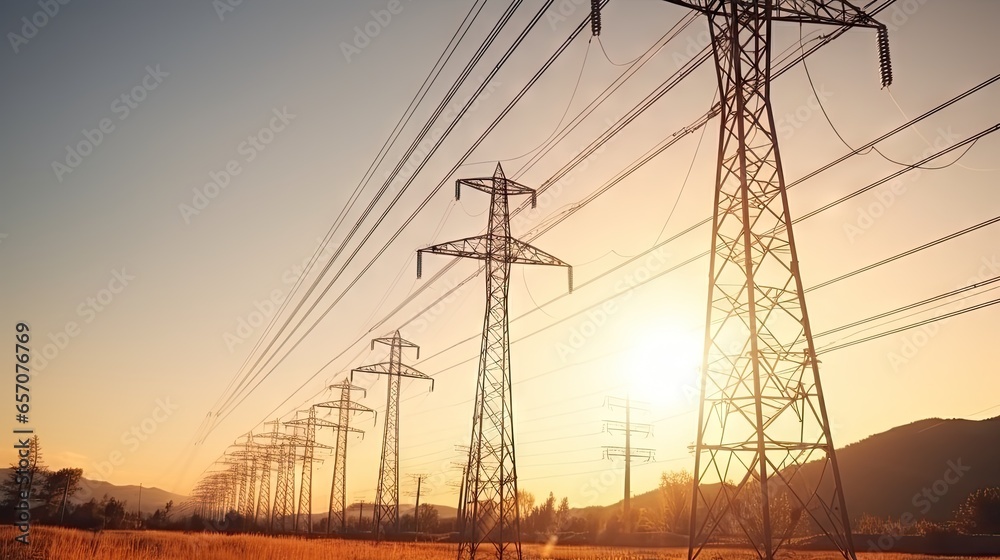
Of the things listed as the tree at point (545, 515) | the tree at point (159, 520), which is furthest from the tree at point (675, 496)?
the tree at point (159, 520)

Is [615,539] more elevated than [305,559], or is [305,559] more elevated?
[305,559]

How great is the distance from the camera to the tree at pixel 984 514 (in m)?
77.1

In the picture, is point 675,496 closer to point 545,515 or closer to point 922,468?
point 545,515

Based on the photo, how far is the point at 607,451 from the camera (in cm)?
7150

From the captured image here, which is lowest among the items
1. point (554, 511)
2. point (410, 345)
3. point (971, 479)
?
point (554, 511)

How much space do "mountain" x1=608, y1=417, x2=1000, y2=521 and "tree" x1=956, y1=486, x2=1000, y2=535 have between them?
6402 cm

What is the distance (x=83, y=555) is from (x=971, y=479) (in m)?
170

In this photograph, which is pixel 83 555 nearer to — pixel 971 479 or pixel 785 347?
pixel 785 347

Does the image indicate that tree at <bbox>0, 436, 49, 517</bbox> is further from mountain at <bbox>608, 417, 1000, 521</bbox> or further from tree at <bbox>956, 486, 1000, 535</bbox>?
mountain at <bbox>608, 417, 1000, 521</bbox>

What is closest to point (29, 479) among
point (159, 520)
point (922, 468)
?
point (159, 520)

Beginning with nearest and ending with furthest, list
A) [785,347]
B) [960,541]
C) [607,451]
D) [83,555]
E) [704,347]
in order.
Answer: [785,347] < [704,347] < [83,555] < [960,541] < [607,451]

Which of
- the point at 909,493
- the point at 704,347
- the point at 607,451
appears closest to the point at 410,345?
the point at 607,451

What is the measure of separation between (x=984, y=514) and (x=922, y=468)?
90565 mm

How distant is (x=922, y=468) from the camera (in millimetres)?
156875
